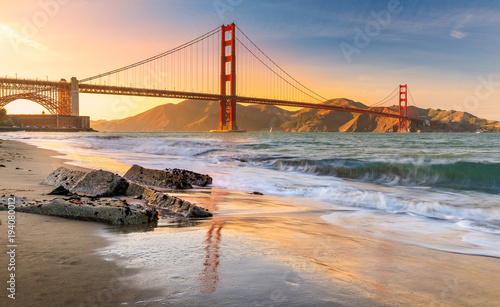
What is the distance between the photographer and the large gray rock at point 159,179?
5.43 meters

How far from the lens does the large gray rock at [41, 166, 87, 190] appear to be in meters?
4.51

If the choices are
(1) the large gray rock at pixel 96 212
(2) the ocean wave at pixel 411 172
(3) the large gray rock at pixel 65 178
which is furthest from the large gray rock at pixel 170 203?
(2) the ocean wave at pixel 411 172

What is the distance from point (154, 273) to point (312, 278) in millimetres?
804

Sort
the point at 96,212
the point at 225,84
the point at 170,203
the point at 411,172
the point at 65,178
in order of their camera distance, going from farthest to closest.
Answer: the point at 225,84, the point at 411,172, the point at 65,178, the point at 170,203, the point at 96,212

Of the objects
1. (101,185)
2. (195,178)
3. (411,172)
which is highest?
(101,185)

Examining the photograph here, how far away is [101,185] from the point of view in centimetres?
423

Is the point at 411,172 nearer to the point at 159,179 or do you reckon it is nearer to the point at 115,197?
the point at 159,179

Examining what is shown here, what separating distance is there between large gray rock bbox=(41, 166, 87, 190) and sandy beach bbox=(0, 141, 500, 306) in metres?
1.47

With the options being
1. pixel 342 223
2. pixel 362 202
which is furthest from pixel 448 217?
pixel 342 223

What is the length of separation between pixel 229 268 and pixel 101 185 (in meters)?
2.80

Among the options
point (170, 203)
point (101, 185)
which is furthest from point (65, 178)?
point (170, 203)

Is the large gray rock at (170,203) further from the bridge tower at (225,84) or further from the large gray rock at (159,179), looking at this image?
the bridge tower at (225,84)

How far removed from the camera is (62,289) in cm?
158

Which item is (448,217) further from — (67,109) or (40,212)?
(67,109)
